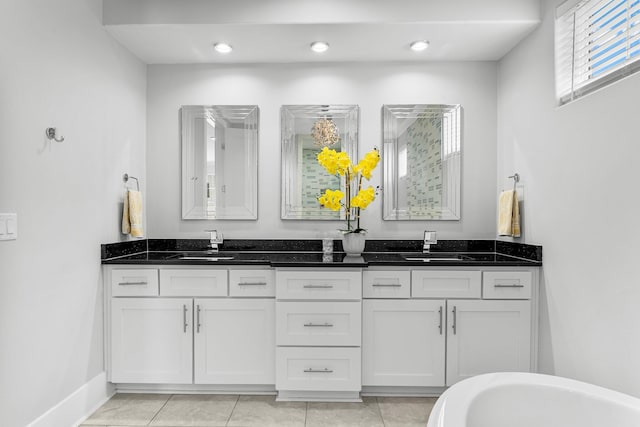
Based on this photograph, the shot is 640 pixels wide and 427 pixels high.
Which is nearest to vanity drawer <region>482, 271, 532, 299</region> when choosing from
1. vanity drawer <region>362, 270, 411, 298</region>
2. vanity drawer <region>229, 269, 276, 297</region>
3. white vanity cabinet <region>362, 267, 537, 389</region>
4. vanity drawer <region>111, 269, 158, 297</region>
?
white vanity cabinet <region>362, 267, 537, 389</region>

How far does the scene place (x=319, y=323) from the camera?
2.31 metres

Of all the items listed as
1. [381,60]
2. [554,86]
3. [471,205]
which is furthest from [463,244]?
[381,60]

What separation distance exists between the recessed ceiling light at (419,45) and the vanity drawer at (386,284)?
1544mm

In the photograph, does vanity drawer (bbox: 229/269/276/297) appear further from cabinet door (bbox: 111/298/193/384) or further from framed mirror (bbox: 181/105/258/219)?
framed mirror (bbox: 181/105/258/219)

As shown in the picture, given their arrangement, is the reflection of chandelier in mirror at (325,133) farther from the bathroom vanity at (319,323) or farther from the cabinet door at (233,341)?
the cabinet door at (233,341)

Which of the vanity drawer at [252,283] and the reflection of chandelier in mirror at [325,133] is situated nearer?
the vanity drawer at [252,283]

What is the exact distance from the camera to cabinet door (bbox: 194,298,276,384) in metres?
2.37

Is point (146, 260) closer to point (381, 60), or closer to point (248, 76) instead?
point (248, 76)

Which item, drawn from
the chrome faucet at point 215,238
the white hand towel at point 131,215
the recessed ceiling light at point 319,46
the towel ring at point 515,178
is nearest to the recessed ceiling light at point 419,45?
the recessed ceiling light at point 319,46

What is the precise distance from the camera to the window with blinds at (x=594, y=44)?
168cm

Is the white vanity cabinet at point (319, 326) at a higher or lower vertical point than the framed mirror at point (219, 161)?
lower

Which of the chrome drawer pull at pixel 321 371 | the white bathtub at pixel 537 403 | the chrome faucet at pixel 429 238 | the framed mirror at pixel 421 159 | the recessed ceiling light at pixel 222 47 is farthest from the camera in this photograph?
the framed mirror at pixel 421 159

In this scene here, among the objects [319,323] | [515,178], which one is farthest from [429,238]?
[319,323]

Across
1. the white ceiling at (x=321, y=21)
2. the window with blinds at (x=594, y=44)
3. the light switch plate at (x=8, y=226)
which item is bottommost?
the light switch plate at (x=8, y=226)
